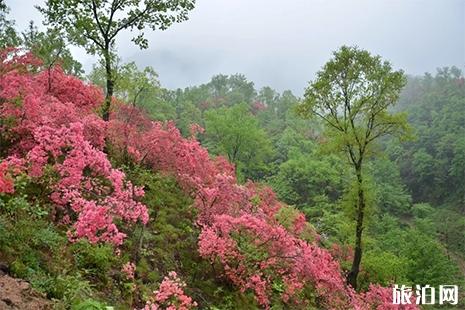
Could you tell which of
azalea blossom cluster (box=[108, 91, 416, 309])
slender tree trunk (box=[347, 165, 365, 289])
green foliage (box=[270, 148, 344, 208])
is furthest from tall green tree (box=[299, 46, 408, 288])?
green foliage (box=[270, 148, 344, 208])

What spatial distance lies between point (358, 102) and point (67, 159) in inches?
425

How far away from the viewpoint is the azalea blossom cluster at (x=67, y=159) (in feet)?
27.6

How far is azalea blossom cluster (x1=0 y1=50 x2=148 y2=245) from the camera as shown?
8.42m

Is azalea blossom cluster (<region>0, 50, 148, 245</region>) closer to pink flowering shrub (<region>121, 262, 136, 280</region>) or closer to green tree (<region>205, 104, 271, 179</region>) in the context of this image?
pink flowering shrub (<region>121, 262, 136, 280</region>)

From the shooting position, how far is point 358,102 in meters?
16.1

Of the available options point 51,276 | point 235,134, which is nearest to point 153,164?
point 51,276

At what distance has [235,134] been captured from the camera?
3428 cm

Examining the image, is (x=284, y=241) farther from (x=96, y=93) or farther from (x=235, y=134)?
(x=235, y=134)

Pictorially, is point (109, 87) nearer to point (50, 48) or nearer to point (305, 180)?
point (50, 48)

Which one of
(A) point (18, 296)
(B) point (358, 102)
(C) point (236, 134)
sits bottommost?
(A) point (18, 296)

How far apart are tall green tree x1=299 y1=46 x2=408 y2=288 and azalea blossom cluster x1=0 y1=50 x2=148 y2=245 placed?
800 cm

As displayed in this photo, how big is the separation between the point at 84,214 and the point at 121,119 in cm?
694

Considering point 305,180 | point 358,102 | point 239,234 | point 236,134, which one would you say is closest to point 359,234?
point 358,102

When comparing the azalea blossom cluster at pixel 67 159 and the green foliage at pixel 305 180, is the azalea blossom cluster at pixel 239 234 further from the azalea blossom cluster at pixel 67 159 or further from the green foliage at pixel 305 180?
the green foliage at pixel 305 180
